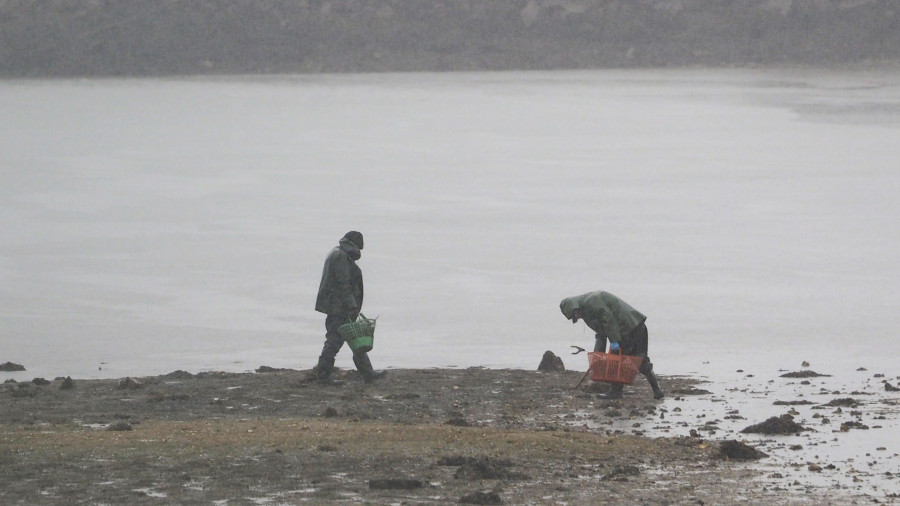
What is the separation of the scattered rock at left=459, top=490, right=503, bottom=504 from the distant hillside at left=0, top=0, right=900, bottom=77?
188ft

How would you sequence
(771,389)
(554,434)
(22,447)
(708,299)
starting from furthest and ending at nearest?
(708,299) → (771,389) → (554,434) → (22,447)

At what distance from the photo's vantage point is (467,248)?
797 inches

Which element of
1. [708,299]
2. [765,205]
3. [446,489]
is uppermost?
[765,205]

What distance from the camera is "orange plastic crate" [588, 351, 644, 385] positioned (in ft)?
35.6

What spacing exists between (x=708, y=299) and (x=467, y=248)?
4.62 metres

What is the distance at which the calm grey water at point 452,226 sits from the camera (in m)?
14.5

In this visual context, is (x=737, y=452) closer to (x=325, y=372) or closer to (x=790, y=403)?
(x=790, y=403)

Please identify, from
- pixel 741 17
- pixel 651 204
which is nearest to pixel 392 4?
pixel 741 17

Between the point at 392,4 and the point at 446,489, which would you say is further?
the point at 392,4

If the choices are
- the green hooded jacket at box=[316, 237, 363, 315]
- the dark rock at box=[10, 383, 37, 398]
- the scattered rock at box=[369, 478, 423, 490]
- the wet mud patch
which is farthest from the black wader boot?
the dark rock at box=[10, 383, 37, 398]

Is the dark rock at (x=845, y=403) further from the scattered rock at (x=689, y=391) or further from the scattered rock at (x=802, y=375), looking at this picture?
the scattered rock at (x=802, y=375)

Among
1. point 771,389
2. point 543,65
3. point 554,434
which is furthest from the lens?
point 543,65

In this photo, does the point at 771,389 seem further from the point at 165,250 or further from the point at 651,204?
the point at 651,204

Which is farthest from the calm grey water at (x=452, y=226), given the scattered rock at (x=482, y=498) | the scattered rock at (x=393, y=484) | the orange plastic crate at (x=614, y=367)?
the scattered rock at (x=482, y=498)
